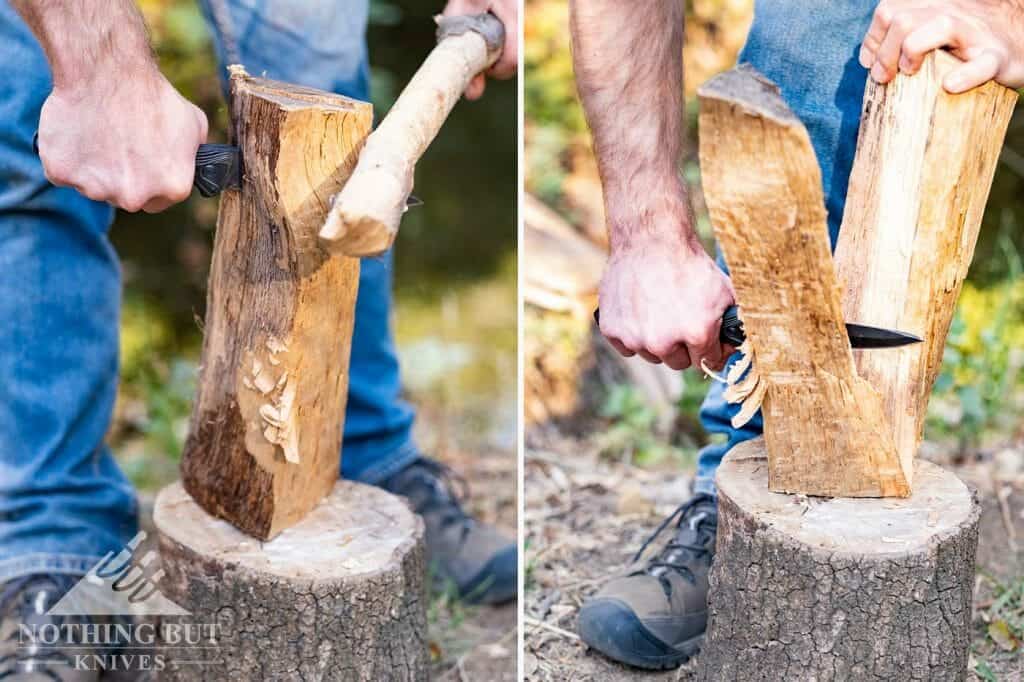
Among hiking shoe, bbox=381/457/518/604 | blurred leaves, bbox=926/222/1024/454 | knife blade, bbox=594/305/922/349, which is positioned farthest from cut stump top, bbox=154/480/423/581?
blurred leaves, bbox=926/222/1024/454

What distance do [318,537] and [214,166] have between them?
23.6 inches

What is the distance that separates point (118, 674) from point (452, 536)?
29.2 inches

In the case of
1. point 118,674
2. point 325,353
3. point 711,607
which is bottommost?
point 118,674

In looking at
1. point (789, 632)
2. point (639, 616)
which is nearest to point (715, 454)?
point (639, 616)

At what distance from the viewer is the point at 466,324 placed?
4062mm

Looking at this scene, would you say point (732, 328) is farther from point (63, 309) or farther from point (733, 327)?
point (63, 309)

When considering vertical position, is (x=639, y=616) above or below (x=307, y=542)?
below

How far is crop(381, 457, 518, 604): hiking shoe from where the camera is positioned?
7.78 feet

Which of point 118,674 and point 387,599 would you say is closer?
point 387,599

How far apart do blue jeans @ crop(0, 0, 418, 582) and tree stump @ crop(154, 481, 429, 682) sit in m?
0.33

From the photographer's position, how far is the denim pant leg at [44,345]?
1877 mm

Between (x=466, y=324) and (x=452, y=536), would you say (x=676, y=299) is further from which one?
(x=466, y=324)

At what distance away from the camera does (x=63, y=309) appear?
2.00 meters

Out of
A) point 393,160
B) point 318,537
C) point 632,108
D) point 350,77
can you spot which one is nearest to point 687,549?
point 318,537
